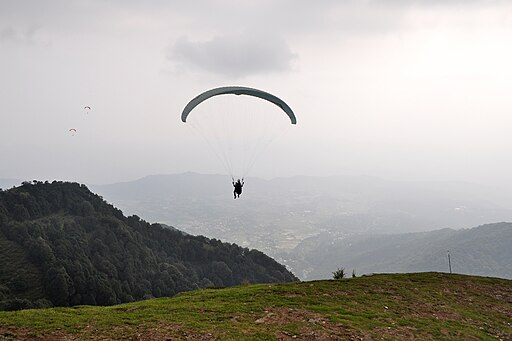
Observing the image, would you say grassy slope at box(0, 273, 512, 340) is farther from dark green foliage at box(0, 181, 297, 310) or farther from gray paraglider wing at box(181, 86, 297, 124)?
dark green foliage at box(0, 181, 297, 310)

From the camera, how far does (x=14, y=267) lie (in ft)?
225

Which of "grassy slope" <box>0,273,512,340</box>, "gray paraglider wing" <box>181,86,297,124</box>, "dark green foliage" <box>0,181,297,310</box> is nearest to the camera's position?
"grassy slope" <box>0,273,512,340</box>

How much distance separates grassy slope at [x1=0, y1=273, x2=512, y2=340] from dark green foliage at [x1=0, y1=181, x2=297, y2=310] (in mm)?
41760

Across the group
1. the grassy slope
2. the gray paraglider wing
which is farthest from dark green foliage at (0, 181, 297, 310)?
the grassy slope

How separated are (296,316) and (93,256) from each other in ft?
266

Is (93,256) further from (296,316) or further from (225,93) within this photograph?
(296,316)

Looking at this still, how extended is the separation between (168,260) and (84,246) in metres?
27.8

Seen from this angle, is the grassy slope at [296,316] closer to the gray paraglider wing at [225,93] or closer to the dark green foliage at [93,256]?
the gray paraglider wing at [225,93]

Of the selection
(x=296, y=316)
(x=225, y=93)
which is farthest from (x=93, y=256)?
(x=296, y=316)

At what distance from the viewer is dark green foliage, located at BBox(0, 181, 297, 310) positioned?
219 ft

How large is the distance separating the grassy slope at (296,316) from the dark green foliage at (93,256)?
41.8 m

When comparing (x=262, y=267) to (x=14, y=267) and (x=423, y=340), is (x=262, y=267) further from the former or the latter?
(x=423, y=340)

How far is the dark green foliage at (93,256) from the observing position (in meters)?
66.6

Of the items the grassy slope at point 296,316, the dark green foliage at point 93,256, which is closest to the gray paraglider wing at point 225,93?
the grassy slope at point 296,316
